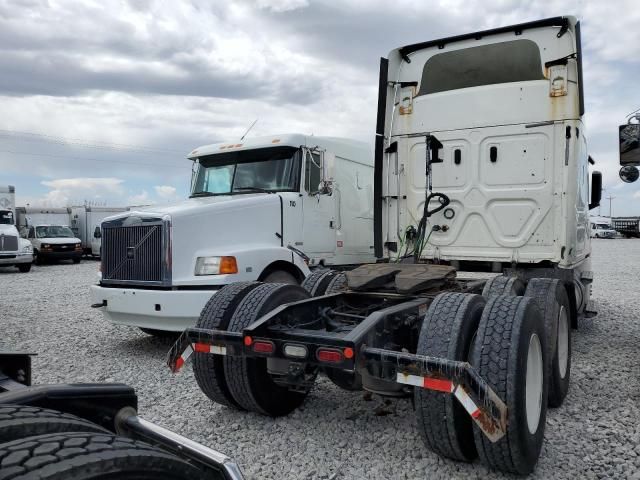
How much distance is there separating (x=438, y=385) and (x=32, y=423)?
2020 mm

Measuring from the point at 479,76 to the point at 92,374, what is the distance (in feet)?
17.5

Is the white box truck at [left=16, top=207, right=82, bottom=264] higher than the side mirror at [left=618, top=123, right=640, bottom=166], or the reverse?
the side mirror at [left=618, top=123, right=640, bottom=166]

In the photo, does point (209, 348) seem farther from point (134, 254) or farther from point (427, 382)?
point (134, 254)

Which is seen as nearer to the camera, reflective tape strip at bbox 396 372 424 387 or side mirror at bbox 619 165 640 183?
reflective tape strip at bbox 396 372 424 387

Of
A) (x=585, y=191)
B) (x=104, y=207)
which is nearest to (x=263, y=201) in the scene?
(x=585, y=191)

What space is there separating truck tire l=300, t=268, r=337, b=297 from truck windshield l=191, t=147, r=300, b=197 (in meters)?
1.73

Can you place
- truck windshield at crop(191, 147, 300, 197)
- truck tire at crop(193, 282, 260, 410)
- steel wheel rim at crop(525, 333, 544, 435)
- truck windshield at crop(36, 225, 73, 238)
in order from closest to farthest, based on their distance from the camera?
steel wheel rim at crop(525, 333, 544, 435), truck tire at crop(193, 282, 260, 410), truck windshield at crop(191, 147, 300, 197), truck windshield at crop(36, 225, 73, 238)

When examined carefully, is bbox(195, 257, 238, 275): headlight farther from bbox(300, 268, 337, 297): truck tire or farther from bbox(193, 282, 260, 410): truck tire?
bbox(193, 282, 260, 410): truck tire

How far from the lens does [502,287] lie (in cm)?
466

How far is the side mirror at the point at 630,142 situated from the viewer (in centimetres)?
539

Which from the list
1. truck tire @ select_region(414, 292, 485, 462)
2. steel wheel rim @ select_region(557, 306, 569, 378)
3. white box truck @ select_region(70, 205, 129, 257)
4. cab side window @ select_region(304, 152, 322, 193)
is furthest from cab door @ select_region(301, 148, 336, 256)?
white box truck @ select_region(70, 205, 129, 257)

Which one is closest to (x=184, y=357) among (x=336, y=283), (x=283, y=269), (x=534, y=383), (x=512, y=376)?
(x=336, y=283)

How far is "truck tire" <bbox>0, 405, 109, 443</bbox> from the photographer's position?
167cm

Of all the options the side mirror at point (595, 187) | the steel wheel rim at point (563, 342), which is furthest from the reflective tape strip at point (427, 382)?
the side mirror at point (595, 187)
